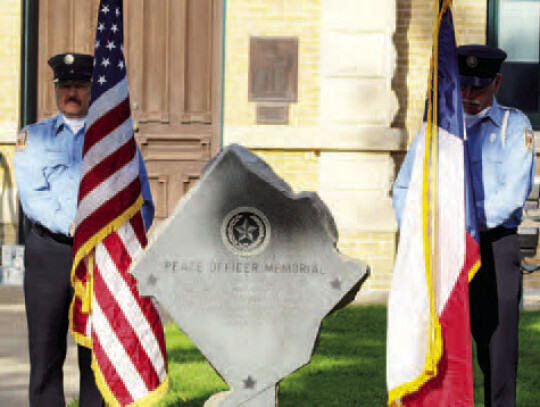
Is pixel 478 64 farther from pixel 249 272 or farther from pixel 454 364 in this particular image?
pixel 249 272

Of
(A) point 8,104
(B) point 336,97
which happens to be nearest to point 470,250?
(B) point 336,97

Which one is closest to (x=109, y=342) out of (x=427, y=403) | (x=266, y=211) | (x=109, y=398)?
(x=109, y=398)

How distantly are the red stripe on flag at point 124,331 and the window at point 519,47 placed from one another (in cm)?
837

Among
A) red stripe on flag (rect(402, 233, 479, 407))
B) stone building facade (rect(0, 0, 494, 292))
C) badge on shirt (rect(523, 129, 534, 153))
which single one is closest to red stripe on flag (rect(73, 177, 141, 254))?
red stripe on flag (rect(402, 233, 479, 407))

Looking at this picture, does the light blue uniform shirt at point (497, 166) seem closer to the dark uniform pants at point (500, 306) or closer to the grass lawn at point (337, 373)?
the dark uniform pants at point (500, 306)

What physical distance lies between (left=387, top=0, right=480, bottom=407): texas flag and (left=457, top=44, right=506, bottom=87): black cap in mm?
263

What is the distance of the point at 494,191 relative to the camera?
5.33 meters

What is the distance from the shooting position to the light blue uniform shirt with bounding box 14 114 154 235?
5.43 m

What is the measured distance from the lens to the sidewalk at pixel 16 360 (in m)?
7.11

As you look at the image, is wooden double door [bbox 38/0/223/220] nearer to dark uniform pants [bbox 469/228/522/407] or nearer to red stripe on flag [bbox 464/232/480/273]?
dark uniform pants [bbox 469/228/522/407]

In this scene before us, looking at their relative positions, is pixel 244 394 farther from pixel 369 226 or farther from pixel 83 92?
pixel 369 226

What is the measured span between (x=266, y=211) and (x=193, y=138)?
8076mm

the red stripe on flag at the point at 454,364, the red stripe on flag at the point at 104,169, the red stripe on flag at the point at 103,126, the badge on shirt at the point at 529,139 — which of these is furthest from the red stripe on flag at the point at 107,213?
the badge on shirt at the point at 529,139

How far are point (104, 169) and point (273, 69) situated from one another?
23.3 ft
